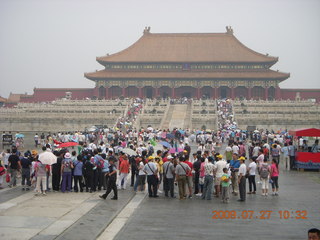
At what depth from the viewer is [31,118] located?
157 ft

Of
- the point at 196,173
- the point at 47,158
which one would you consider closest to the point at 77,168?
the point at 47,158

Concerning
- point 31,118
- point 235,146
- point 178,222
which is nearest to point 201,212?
point 178,222

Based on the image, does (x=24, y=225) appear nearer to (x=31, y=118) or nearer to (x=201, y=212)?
(x=201, y=212)

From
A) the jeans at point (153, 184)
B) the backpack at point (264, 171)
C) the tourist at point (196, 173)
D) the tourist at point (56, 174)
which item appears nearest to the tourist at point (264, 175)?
the backpack at point (264, 171)

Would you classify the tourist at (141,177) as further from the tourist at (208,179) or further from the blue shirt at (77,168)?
the tourist at (208,179)

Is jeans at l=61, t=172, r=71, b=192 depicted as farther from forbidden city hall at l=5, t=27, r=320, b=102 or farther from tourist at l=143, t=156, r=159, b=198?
forbidden city hall at l=5, t=27, r=320, b=102

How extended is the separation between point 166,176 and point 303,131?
32.1 feet

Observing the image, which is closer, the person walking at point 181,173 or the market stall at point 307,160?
the person walking at point 181,173

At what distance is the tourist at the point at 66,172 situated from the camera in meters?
15.5

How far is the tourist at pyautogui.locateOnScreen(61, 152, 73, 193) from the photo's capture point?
15453 mm

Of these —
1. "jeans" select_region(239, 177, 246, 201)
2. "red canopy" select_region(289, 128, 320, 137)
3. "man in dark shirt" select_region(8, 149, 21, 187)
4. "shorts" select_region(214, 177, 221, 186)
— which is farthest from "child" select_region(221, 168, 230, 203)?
"red canopy" select_region(289, 128, 320, 137)

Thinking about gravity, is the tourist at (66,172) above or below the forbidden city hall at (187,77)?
below

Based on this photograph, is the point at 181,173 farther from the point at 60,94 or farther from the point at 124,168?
the point at 60,94

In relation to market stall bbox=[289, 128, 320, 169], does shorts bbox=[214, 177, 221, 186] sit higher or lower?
lower
